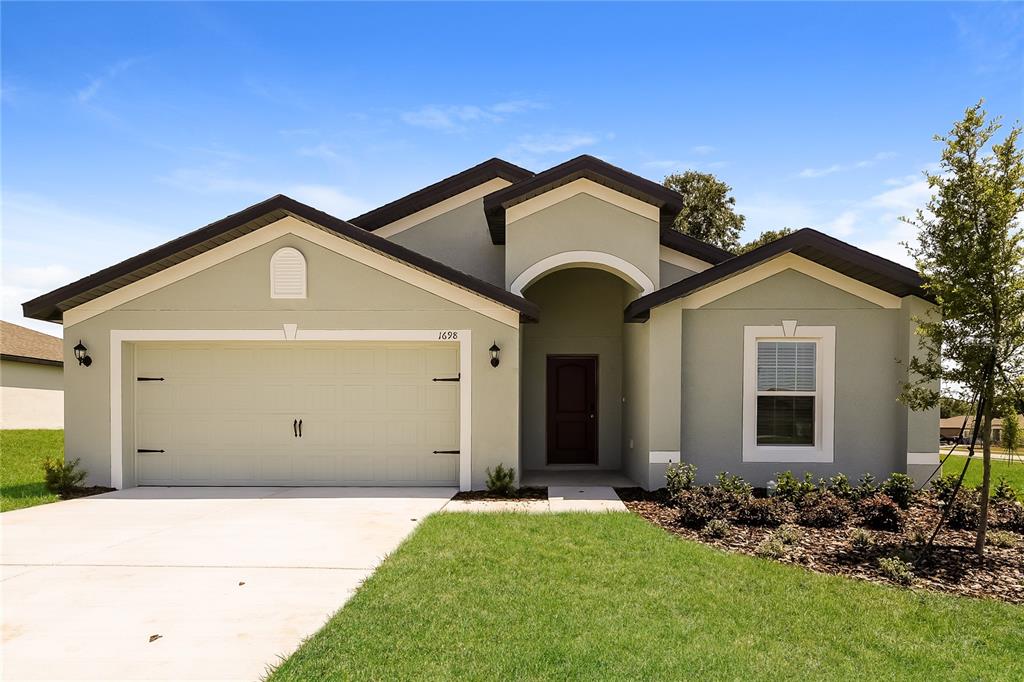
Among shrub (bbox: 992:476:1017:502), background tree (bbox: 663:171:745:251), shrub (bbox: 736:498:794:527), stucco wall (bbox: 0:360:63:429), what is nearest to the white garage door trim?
shrub (bbox: 736:498:794:527)

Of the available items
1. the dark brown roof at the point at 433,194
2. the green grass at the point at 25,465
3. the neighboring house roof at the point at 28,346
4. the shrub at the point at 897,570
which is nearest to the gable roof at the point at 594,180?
the dark brown roof at the point at 433,194

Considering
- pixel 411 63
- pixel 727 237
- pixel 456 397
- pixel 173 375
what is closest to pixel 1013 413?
pixel 456 397

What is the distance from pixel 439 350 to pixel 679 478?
4273mm

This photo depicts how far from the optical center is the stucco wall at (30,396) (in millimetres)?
20156

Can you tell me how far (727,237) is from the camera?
29.3m

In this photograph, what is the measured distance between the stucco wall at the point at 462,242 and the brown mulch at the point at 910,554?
6207mm

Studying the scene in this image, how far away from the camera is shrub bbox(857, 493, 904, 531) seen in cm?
768

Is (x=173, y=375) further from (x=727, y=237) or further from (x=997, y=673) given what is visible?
(x=727, y=237)

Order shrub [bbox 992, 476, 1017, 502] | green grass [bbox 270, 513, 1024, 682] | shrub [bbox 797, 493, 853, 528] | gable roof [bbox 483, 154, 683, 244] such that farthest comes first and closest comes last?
gable roof [bbox 483, 154, 683, 244] < shrub [bbox 992, 476, 1017, 502] < shrub [bbox 797, 493, 853, 528] < green grass [bbox 270, 513, 1024, 682]

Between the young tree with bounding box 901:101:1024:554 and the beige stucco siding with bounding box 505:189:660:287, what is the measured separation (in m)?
4.32

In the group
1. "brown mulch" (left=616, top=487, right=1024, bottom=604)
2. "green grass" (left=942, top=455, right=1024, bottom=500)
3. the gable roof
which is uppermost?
the gable roof

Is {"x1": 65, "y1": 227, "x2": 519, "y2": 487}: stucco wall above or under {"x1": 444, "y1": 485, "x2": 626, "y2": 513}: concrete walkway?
above

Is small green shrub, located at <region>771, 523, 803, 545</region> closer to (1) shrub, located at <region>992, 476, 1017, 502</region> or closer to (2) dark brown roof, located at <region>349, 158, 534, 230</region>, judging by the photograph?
(1) shrub, located at <region>992, 476, 1017, 502</region>

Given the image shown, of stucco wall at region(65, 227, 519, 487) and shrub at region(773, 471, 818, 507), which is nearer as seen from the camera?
shrub at region(773, 471, 818, 507)
